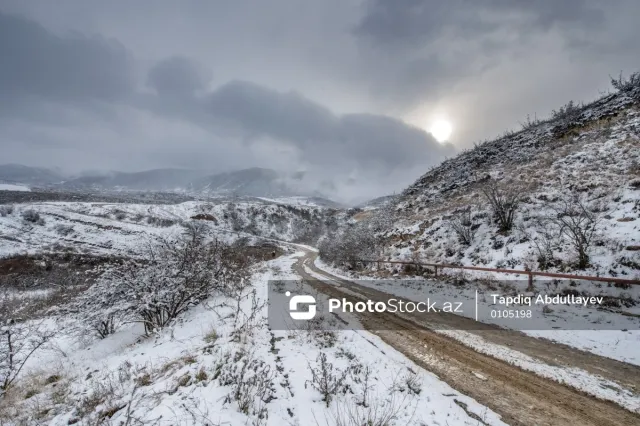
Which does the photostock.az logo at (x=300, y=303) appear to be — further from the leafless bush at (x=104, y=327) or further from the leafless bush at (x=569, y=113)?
the leafless bush at (x=569, y=113)

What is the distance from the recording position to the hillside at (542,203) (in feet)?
38.5

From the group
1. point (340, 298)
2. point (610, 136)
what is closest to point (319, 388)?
point (340, 298)

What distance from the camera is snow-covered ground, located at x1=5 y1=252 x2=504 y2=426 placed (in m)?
4.35

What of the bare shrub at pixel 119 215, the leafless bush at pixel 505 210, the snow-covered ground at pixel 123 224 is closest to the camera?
the leafless bush at pixel 505 210

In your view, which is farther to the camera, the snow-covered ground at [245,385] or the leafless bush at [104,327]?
the leafless bush at [104,327]

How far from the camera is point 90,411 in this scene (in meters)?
4.85

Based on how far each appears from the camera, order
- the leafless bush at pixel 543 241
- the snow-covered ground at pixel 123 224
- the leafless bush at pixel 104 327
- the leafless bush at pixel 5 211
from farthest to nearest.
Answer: the leafless bush at pixel 5 211 < the snow-covered ground at pixel 123 224 < the leafless bush at pixel 543 241 < the leafless bush at pixel 104 327

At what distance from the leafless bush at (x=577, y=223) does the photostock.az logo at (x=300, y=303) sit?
10.2 meters

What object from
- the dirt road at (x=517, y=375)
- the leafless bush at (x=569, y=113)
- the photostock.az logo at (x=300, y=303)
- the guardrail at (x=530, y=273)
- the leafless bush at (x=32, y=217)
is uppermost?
the leafless bush at (x=569, y=113)

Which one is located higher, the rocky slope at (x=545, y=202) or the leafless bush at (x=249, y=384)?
the rocky slope at (x=545, y=202)

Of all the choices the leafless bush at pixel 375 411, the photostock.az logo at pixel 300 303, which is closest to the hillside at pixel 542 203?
the photostock.az logo at pixel 300 303

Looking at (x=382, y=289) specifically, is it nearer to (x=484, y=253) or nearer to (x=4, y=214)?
(x=484, y=253)

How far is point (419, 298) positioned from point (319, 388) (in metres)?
8.49

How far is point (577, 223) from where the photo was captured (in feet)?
40.5
